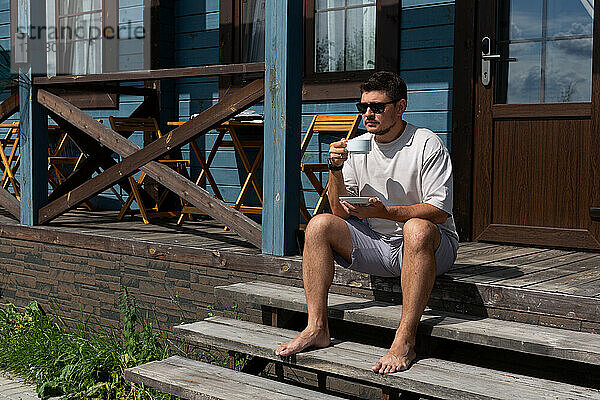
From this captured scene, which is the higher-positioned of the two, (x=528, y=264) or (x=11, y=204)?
(x=11, y=204)

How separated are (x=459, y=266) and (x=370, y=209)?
0.88 m

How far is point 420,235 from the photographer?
3.14 metres

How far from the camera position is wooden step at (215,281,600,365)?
2.95 metres

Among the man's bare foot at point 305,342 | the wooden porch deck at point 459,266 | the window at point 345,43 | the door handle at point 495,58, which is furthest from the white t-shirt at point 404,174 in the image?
the window at point 345,43

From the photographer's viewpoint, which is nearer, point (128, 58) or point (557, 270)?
point (557, 270)

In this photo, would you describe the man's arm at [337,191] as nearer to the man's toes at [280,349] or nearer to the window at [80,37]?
the man's toes at [280,349]

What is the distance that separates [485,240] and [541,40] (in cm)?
125

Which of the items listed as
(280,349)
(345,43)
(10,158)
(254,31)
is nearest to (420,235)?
(280,349)

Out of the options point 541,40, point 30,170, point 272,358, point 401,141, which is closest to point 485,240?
point 541,40

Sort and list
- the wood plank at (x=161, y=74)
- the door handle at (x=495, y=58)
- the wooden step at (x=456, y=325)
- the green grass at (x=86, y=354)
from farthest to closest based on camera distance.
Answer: the door handle at (x=495, y=58) → the wood plank at (x=161, y=74) → the green grass at (x=86, y=354) → the wooden step at (x=456, y=325)

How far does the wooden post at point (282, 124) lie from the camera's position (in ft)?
13.8

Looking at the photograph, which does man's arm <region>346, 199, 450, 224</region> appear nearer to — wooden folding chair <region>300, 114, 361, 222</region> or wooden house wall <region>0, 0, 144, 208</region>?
wooden folding chair <region>300, 114, 361, 222</region>

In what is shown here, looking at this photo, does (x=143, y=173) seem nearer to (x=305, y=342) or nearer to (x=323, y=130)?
(x=323, y=130)

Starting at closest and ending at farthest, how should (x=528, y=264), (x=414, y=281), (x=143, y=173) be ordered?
(x=414, y=281), (x=528, y=264), (x=143, y=173)
